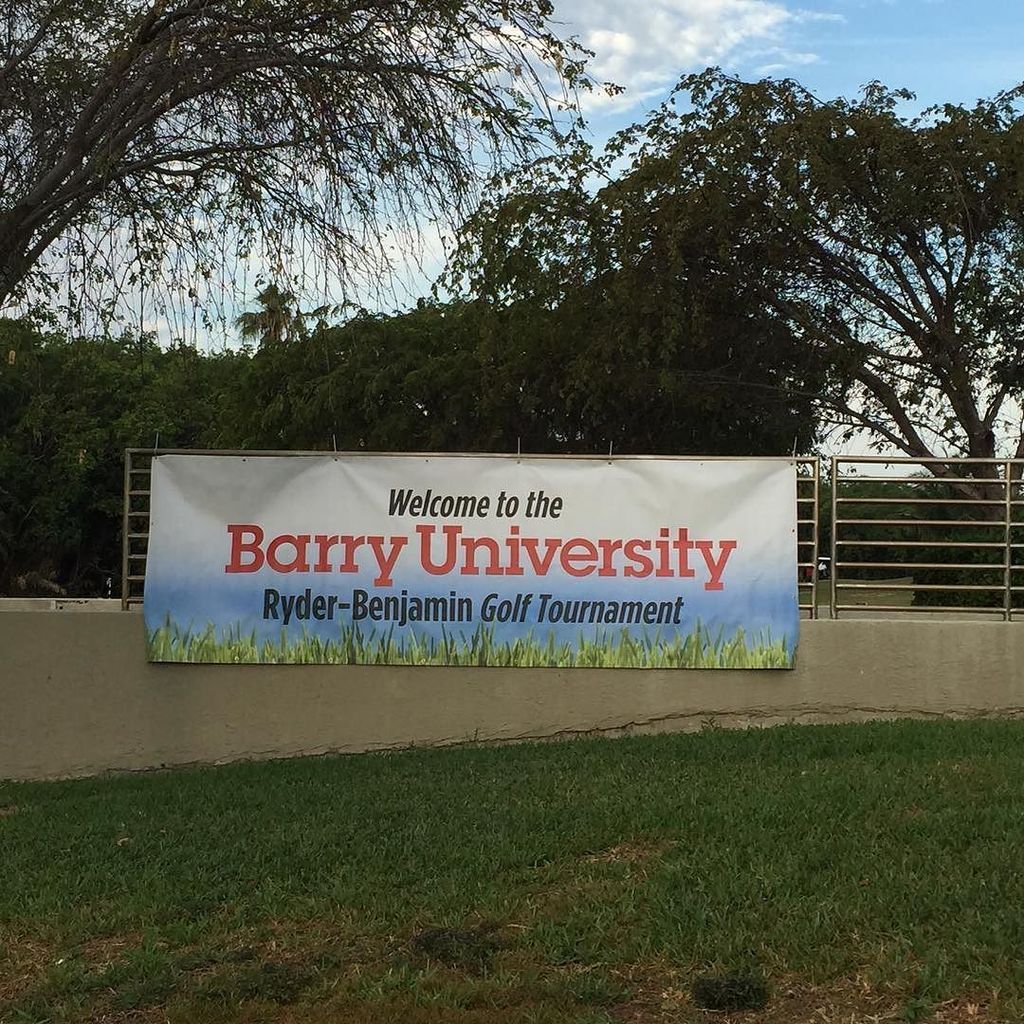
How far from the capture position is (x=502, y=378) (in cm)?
1756

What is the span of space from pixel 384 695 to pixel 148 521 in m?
2.16

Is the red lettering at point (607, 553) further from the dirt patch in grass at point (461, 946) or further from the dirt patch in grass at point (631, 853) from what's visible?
the dirt patch in grass at point (461, 946)

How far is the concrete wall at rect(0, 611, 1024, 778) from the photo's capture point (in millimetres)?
8062

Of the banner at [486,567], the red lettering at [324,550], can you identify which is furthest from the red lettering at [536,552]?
the red lettering at [324,550]

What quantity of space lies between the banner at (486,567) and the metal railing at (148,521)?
0.15 meters

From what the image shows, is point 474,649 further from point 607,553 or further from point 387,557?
point 607,553

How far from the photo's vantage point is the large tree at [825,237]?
1359 centimetres

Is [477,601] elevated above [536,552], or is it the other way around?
[536,552]

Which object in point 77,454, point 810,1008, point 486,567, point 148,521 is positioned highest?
point 77,454

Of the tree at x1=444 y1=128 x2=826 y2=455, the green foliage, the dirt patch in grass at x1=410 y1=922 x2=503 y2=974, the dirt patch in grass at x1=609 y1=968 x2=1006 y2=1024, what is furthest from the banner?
the green foliage

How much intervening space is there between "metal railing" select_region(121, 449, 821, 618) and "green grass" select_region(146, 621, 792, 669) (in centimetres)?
51

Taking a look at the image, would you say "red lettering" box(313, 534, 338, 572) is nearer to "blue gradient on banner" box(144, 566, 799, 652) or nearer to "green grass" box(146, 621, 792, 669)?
"blue gradient on banner" box(144, 566, 799, 652)

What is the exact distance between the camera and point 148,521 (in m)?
8.38

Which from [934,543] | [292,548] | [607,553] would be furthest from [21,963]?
[934,543]
